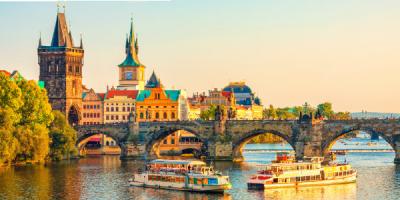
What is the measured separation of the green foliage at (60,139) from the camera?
131500 mm

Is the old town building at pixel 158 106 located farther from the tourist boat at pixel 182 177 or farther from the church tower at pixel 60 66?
the tourist boat at pixel 182 177

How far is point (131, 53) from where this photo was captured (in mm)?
189500

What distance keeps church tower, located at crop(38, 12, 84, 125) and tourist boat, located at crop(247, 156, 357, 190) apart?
230ft

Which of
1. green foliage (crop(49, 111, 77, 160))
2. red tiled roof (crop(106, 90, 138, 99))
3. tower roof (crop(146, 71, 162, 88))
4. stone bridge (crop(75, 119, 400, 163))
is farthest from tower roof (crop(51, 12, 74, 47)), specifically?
tower roof (crop(146, 71, 162, 88))

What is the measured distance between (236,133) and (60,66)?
131ft

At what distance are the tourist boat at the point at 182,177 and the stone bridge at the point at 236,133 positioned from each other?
3664cm

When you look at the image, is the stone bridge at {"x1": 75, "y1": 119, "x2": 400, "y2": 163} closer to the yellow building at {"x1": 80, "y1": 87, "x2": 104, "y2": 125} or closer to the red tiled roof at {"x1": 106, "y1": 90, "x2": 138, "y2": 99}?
the yellow building at {"x1": 80, "y1": 87, "x2": 104, "y2": 125}

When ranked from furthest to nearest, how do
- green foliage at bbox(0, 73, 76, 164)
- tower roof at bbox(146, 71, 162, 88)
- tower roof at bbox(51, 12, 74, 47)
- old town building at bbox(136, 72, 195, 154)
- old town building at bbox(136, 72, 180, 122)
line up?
1. tower roof at bbox(146, 71, 162, 88)
2. old town building at bbox(136, 72, 180, 122)
3. old town building at bbox(136, 72, 195, 154)
4. tower roof at bbox(51, 12, 74, 47)
5. green foliage at bbox(0, 73, 76, 164)

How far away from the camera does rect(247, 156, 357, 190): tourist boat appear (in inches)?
3686

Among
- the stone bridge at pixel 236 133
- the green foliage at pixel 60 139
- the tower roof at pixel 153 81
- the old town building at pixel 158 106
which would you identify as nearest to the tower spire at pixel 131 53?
the tower roof at pixel 153 81

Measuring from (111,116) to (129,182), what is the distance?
78362mm

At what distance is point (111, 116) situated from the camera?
576 ft

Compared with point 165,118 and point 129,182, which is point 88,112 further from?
point 129,182

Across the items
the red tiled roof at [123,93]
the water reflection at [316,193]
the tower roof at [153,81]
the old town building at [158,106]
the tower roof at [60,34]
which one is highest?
the tower roof at [60,34]
